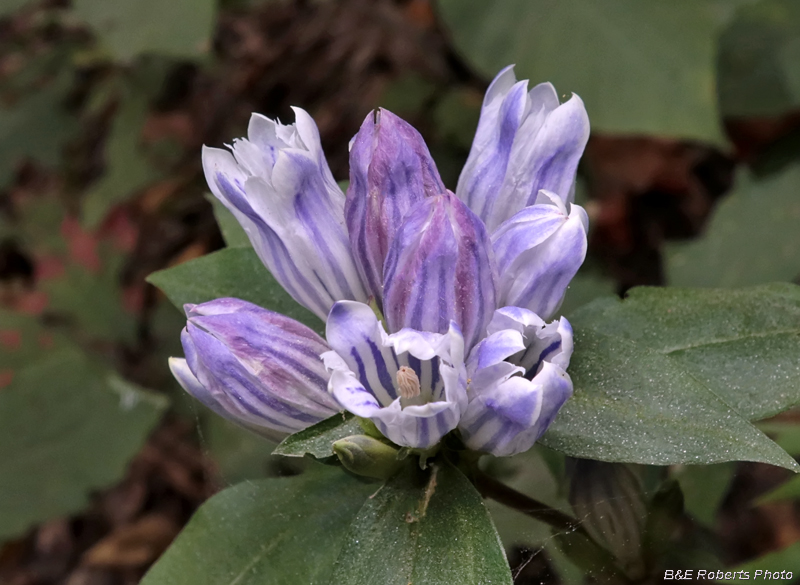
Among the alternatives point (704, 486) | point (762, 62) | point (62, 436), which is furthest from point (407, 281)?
point (762, 62)

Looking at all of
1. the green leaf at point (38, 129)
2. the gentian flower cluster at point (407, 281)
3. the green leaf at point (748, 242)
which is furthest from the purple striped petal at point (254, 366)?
the green leaf at point (38, 129)

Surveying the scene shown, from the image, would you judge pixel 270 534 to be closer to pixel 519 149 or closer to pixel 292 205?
pixel 292 205

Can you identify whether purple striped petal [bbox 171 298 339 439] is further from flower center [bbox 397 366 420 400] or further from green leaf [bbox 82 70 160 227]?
green leaf [bbox 82 70 160 227]

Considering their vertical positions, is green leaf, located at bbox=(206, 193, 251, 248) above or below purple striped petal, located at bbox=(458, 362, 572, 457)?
above

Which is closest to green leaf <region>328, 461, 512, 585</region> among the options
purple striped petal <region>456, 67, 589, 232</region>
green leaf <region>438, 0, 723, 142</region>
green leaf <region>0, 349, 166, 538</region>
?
purple striped petal <region>456, 67, 589, 232</region>

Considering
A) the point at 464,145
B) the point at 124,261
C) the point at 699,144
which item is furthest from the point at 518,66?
the point at 124,261

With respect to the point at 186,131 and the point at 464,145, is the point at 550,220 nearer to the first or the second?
the point at 464,145
